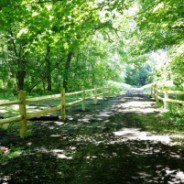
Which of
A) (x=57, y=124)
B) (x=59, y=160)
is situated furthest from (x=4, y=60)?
(x=59, y=160)

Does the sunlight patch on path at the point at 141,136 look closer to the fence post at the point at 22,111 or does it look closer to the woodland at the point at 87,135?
the woodland at the point at 87,135

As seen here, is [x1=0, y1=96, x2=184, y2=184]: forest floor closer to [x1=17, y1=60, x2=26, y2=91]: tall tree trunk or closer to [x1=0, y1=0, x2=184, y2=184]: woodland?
[x1=0, y1=0, x2=184, y2=184]: woodland

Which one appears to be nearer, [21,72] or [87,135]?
[87,135]

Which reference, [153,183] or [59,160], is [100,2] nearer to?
[59,160]

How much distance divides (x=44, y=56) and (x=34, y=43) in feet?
75.0

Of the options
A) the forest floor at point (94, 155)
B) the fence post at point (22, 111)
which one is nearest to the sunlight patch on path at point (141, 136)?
the forest floor at point (94, 155)

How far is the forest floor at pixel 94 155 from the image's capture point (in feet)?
15.9

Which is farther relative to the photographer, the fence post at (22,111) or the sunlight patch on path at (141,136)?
the fence post at (22,111)

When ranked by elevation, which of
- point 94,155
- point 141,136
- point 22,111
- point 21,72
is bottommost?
point 141,136

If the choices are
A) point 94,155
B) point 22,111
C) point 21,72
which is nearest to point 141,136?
point 94,155

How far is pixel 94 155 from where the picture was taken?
618 centimetres

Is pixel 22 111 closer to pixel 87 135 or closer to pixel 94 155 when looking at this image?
pixel 87 135

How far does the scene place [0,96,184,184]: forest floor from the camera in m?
4.86

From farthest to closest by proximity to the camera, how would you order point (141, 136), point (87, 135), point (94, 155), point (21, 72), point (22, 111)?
point (21, 72)
point (87, 135)
point (141, 136)
point (22, 111)
point (94, 155)
